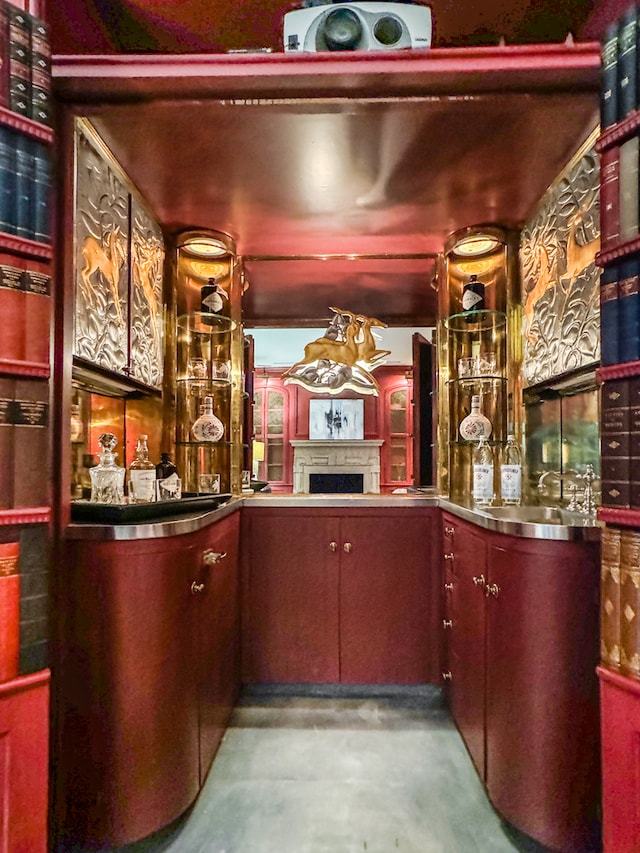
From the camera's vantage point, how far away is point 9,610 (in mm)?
1251

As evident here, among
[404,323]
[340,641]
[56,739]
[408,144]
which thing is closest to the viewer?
[56,739]

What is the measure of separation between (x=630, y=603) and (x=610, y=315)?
706 millimetres

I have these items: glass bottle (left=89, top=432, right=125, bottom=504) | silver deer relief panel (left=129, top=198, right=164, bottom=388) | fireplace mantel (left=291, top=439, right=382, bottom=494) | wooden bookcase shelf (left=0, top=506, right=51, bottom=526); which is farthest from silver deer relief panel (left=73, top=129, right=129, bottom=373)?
fireplace mantel (left=291, top=439, right=382, bottom=494)

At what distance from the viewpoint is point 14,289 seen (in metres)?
1.26

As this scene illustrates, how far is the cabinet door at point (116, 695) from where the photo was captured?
1.40 metres

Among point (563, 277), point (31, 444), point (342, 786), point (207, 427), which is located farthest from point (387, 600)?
point (31, 444)

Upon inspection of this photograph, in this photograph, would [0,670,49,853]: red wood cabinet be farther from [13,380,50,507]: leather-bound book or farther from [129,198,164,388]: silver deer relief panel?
[129,198,164,388]: silver deer relief panel

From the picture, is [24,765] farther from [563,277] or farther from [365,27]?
[563,277]

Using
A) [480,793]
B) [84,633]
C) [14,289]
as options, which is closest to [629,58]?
[14,289]

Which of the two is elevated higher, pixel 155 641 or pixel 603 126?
pixel 603 126

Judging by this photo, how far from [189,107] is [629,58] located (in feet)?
3.75

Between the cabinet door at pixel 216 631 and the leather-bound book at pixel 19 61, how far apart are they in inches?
50.9

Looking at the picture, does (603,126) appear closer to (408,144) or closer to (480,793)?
(408,144)

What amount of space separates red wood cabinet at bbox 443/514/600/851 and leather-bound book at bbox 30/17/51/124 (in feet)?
5.63
